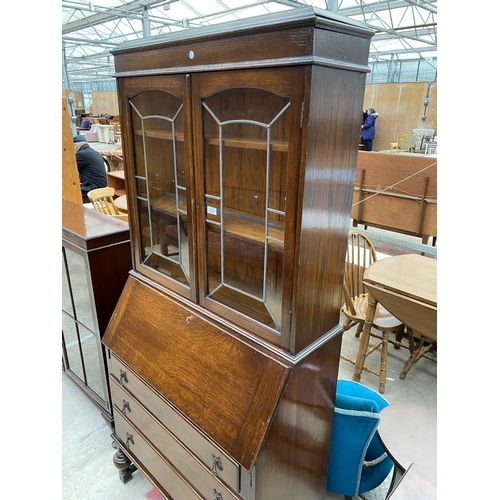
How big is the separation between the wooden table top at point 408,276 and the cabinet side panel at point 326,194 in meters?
0.95

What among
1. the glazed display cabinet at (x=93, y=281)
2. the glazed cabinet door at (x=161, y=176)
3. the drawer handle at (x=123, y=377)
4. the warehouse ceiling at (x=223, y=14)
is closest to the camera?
the glazed cabinet door at (x=161, y=176)

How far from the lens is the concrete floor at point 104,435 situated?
166cm

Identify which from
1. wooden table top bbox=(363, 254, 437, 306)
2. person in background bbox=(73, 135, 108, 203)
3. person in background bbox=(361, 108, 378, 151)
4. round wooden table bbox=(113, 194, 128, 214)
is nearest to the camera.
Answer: wooden table top bbox=(363, 254, 437, 306)

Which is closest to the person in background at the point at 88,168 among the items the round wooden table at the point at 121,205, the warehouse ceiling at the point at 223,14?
the round wooden table at the point at 121,205

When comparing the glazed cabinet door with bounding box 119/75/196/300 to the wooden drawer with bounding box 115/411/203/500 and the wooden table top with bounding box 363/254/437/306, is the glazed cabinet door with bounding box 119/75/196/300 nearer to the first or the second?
the wooden drawer with bounding box 115/411/203/500

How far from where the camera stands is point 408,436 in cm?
132

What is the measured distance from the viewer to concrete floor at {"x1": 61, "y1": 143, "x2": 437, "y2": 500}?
1.66 meters

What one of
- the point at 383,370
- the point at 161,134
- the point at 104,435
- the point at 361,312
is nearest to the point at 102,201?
the point at 104,435

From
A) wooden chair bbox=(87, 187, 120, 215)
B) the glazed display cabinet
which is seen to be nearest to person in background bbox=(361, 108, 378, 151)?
wooden chair bbox=(87, 187, 120, 215)

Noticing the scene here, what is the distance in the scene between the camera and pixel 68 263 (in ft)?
5.87

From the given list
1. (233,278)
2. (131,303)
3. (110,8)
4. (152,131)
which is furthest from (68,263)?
(110,8)

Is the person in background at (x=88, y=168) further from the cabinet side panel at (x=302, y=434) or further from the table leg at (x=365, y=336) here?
the cabinet side panel at (x=302, y=434)

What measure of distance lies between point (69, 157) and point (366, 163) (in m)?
2.98

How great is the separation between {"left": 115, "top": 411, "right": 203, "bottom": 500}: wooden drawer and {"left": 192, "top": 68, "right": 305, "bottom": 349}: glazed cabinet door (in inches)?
26.2
